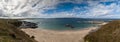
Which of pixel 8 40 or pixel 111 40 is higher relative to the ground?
pixel 8 40

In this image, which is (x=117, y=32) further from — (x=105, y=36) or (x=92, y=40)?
(x=92, y=40)

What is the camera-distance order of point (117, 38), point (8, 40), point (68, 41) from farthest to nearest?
point (68, 41) → point (117, 38) → point (8, 40)

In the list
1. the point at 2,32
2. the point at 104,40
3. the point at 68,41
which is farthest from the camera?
the point at 68,41

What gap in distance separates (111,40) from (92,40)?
4490mm

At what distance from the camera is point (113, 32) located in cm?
2220

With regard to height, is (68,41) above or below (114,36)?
below

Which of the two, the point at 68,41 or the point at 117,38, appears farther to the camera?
the point at 68,41

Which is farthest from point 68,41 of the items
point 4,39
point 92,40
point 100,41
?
point 4,39

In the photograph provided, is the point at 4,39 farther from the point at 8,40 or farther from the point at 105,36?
the point at 105,36

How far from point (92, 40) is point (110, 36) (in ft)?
12.9

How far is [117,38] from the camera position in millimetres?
20531

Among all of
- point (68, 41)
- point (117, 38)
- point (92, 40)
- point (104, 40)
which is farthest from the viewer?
point (68, 41)

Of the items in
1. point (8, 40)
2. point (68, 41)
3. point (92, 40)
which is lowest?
point (68, 41)

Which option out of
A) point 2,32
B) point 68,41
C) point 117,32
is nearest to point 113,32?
point 117,32
